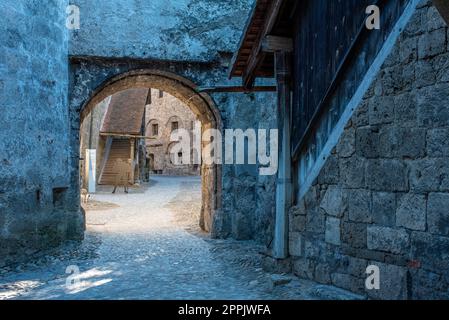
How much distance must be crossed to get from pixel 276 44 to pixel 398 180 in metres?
2.77

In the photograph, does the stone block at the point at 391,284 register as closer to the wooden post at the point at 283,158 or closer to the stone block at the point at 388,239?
the stone block at the point at 388,239

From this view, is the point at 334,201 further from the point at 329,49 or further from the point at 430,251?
the point at 329,49

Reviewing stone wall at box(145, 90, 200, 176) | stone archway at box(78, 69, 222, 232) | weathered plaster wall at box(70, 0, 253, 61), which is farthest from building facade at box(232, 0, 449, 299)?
stone wall at box(145, 90, 200, 176)

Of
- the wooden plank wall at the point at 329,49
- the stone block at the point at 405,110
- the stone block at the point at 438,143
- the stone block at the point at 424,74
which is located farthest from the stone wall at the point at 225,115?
the stone block at the point at 438,143

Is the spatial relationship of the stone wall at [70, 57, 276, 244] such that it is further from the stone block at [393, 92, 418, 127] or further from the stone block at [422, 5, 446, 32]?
the stone block at [422, 5, 446, 32]

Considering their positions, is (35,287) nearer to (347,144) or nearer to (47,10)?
(347,144)

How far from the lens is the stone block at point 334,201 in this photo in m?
4.55

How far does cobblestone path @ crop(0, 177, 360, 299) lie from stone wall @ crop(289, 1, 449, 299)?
1.77 feet

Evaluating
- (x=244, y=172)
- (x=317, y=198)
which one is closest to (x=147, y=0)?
(x=244, y=172)

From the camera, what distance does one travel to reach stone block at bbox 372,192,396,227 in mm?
3906

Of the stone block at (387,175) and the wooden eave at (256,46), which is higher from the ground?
the wooden eave at (256,46)

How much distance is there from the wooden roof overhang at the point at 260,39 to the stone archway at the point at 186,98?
2.52 metres

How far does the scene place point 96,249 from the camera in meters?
7.80

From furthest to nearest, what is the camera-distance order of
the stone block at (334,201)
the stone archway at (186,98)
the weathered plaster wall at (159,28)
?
the stone archway at (186,98) → the weathered plaster wall at (159,28) → the stone block at (334,201)
